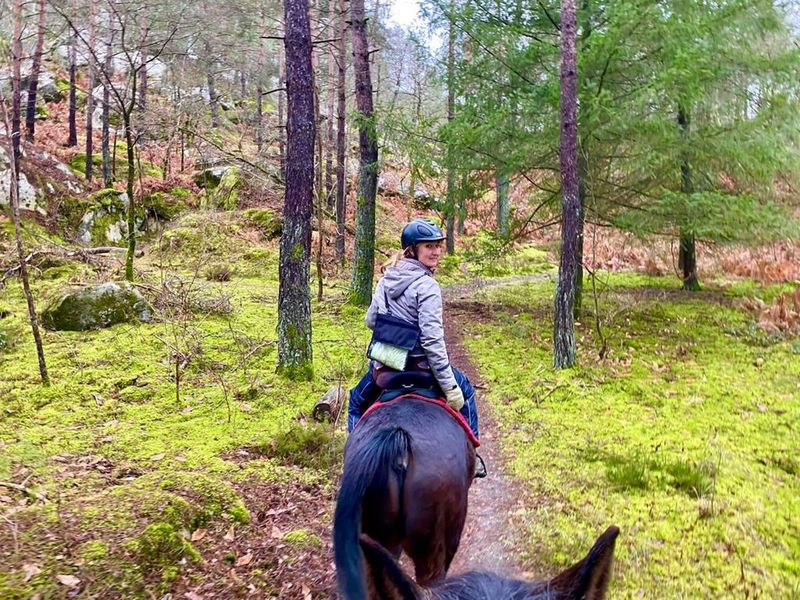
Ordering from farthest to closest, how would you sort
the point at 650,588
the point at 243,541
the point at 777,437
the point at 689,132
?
the point at 689,132 < the point at 777,437 < the point at 243,541 < the point at 650,588

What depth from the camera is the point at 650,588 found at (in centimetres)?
373

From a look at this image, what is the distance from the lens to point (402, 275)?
371 cm

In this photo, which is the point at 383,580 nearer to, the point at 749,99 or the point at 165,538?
the point at 165,538

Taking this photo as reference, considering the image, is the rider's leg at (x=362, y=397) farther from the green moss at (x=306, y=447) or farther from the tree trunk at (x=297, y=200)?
the tree trunk at (x=297, y=200)

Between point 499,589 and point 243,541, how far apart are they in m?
3.36

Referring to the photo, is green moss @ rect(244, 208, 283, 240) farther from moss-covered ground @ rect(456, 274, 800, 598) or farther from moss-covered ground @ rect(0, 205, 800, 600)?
moss-covered ground @ rect(456, 274, 800, 598)

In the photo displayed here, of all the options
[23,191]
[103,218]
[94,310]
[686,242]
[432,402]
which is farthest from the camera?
[103,218]

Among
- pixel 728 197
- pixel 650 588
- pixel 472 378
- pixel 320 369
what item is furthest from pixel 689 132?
pixel 650 588

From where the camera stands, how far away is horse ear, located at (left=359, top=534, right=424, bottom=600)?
126cm

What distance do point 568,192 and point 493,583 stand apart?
24.9 feet

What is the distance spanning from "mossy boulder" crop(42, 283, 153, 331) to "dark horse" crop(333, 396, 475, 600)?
921 cm

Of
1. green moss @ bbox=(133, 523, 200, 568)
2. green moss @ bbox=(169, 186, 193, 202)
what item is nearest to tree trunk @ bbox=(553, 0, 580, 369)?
green moss @ bbox=(133, 523, 200, 568)

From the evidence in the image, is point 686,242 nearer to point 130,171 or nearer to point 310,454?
point 310,454

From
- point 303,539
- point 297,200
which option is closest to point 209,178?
point 297,200
